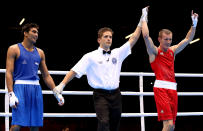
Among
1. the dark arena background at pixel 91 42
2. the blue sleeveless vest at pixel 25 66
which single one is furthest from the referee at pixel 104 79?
the dark arena background at pixel 91 42

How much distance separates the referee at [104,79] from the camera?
165 inches

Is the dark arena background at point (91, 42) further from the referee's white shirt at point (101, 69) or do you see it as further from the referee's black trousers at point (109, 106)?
the referee's black trousers at point (109, 106)

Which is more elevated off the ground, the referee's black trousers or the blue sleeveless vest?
the blue sleeveless vest

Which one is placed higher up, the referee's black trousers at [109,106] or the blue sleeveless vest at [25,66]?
the blue sleeveless vest at [25,66]

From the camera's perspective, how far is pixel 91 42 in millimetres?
16297

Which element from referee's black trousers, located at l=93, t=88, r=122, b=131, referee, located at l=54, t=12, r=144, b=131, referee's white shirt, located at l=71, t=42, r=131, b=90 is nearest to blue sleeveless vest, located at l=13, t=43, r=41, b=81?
referee, located at l=54, t=12, r=144, b=131

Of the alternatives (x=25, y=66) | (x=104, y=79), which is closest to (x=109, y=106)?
(x=104, y=79)

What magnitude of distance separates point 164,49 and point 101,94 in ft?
4.19

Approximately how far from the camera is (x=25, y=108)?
403 cm

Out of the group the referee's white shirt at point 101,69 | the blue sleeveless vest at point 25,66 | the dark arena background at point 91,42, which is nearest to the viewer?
the blue sleeveless vest at point 25,66

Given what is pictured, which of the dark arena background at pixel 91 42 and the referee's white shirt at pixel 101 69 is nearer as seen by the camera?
the referee's white shirt at pixel 101 69

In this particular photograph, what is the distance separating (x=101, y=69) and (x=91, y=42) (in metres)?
12.1

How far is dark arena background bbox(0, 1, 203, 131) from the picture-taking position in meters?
13.0

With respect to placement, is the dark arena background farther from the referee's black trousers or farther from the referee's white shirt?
the referee's black trousers
